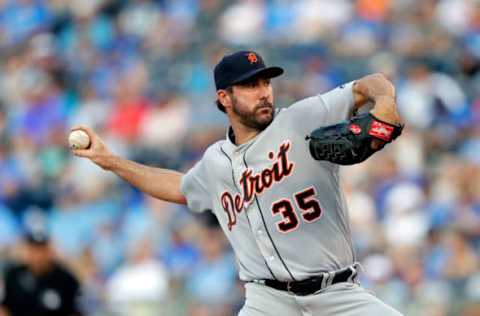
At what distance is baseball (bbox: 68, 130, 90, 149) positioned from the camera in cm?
607

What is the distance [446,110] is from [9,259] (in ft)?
13.4

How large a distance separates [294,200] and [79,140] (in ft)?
4.31

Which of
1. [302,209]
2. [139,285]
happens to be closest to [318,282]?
[302,209]

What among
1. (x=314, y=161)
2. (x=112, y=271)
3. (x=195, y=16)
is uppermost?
(x=195, y=16)

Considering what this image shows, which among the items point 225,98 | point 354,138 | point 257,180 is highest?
→ point 225,98

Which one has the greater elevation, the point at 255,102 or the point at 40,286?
the point at 255,102

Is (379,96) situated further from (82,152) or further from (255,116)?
(82,152)

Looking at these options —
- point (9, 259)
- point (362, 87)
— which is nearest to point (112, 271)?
point (9, 259)

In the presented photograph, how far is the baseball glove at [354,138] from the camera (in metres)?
4.83

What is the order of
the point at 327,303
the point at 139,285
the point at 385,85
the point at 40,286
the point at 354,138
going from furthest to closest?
the point at 139,285
the point at 40,286
the point at 327,303
the point at 385,85
the point at 354,138

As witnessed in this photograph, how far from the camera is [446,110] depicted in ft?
34.5

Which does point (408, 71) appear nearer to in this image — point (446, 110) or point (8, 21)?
point (446, 110)

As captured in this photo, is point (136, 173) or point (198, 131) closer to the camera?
point (136, 173)

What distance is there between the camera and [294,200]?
17.6 ft
